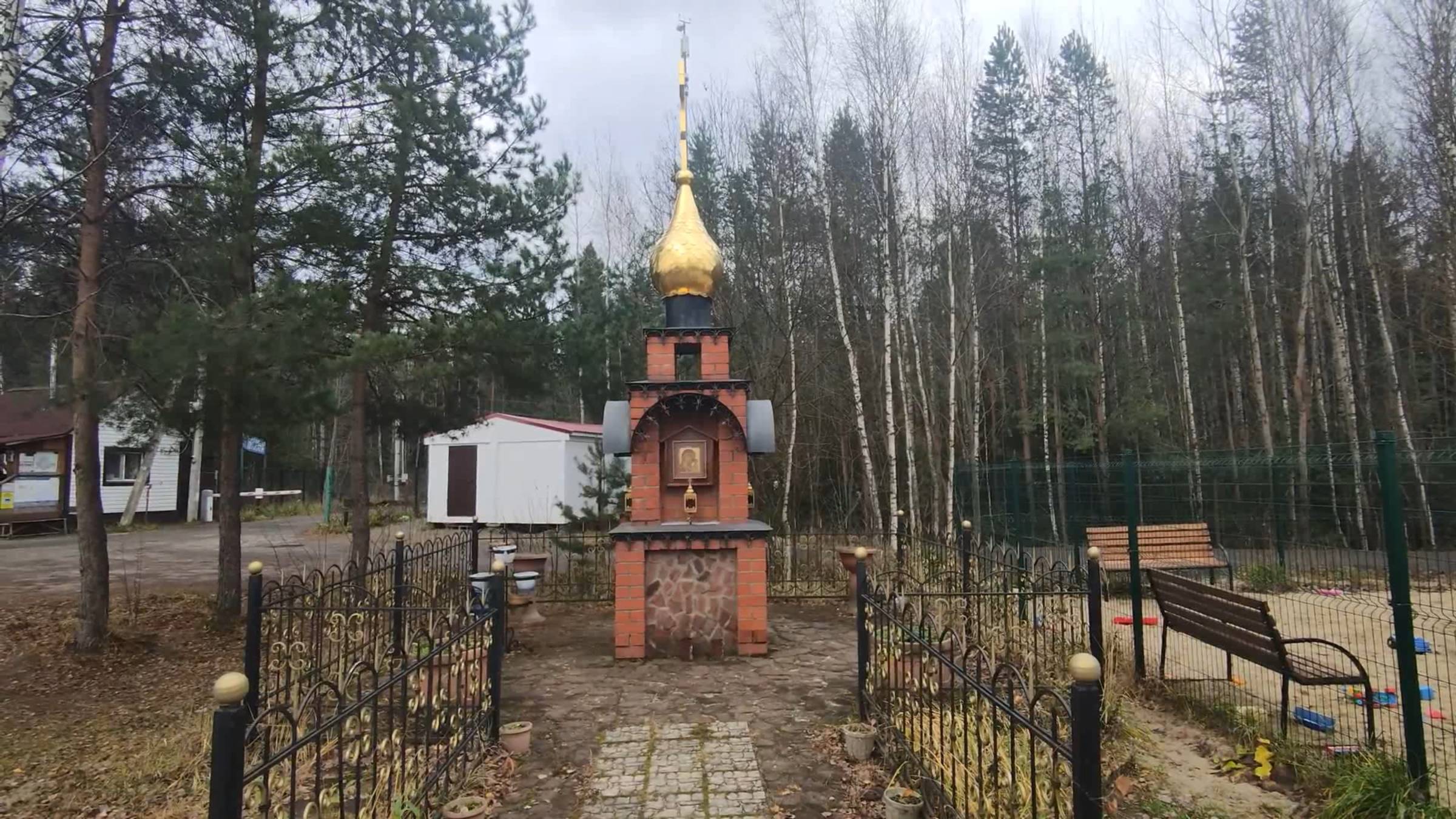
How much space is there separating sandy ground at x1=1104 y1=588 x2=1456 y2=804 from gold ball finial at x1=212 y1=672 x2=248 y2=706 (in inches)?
195

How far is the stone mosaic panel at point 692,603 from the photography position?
22.7 feet

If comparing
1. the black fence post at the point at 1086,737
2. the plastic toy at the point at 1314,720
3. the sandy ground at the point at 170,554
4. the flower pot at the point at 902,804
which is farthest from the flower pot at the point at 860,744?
the sandy ground at the point at 170,554

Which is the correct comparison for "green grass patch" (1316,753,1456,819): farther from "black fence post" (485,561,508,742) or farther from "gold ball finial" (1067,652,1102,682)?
"black fence post" (485,561,508,742)

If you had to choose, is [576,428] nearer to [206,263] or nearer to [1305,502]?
[206,263]

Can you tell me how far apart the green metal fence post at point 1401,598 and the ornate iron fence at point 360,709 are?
4589 millimetres

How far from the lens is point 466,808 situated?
3424mm

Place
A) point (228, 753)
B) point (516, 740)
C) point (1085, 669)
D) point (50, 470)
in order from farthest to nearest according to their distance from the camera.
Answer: point (50, 470), point (516, 740), point (1085, 669), point (228, 753)

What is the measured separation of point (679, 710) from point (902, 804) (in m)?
2.32

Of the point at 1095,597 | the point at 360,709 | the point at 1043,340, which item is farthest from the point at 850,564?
the point at 1043,340

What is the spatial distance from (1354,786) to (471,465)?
18136 millimetres

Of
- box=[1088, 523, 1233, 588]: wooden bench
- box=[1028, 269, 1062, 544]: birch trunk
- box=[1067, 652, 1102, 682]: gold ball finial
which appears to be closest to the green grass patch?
box=[1067, 652, 1102, 682]: gold ball finial

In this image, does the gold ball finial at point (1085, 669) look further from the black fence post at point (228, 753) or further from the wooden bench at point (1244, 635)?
the wooden bench at point (1244, 635)

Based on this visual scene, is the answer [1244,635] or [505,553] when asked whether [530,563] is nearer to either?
[505,553]

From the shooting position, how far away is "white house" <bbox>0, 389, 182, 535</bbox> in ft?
58.2
